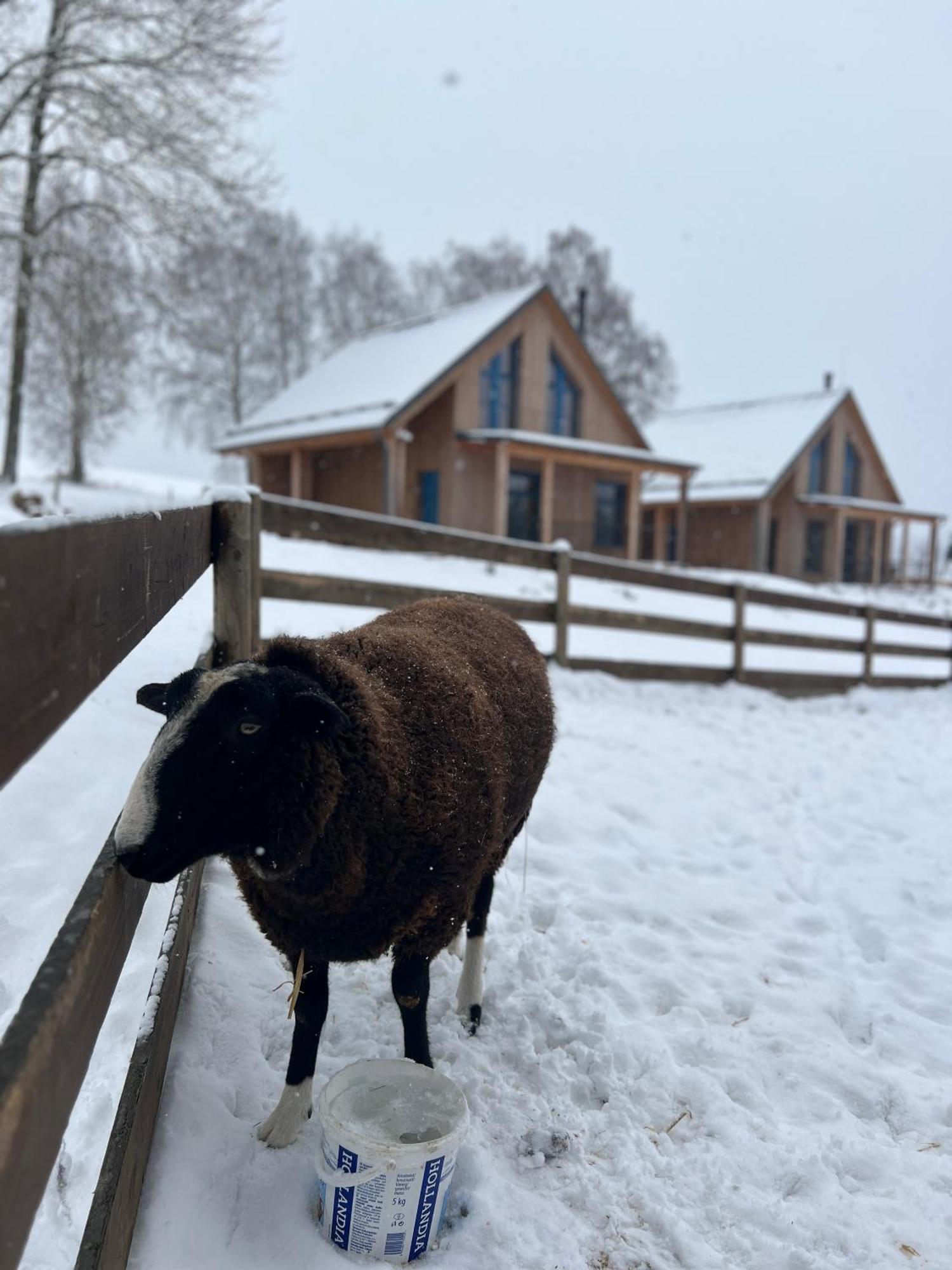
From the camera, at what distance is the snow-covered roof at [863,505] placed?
26.1 m

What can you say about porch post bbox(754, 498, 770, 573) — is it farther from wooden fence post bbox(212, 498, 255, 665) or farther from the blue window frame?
wooden fence post bbox(212, 498, 255, 665)

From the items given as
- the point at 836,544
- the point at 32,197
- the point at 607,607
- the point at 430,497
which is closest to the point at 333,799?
the point at 607,607

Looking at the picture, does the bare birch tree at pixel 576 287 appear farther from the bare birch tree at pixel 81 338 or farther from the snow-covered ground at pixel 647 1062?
the snow-covered ground at pixel 647 1062

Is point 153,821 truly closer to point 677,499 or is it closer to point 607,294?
point 677,499

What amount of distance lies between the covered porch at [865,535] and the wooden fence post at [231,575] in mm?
25668

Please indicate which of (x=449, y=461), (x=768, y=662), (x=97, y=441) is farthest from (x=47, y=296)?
(x=97, y=441)

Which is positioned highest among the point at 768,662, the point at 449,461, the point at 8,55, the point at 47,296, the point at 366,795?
the point at 8,55

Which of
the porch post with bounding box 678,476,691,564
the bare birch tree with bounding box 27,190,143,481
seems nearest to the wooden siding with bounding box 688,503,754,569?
the porch post with bounding box 678,476,691,564

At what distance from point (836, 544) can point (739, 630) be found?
64.6 ft

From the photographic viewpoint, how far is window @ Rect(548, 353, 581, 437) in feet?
66.7

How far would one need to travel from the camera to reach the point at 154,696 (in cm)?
199

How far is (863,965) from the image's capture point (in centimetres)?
354

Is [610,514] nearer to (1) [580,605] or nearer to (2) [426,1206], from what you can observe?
(1) [580,605]

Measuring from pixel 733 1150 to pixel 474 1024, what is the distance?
2.75ft
